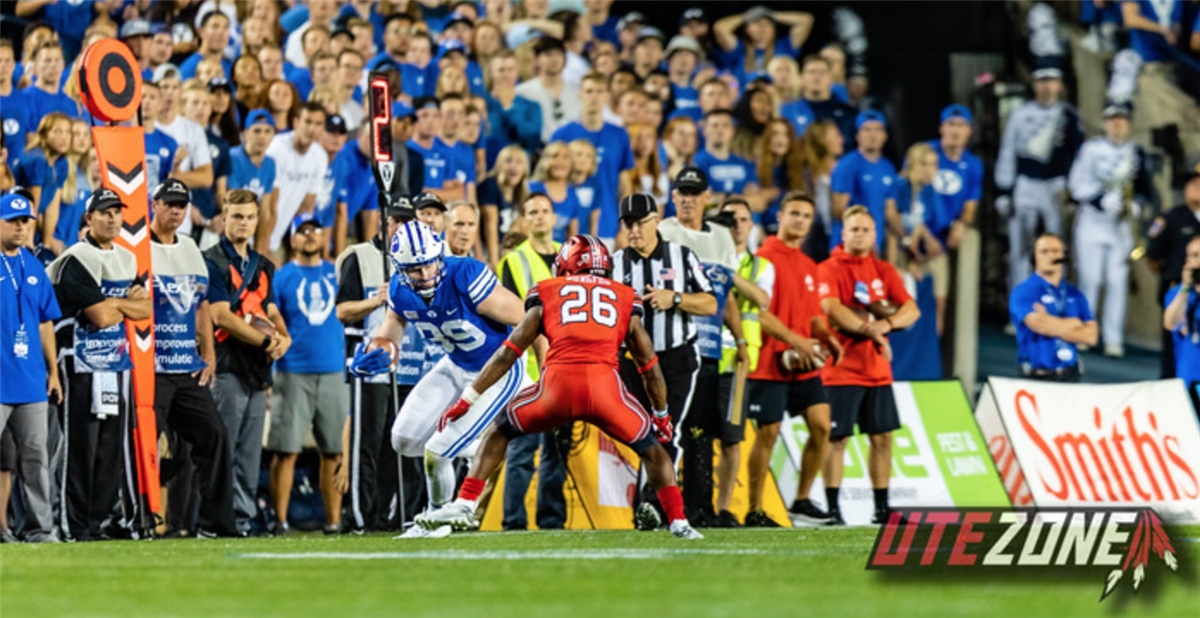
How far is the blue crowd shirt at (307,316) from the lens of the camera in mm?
13711

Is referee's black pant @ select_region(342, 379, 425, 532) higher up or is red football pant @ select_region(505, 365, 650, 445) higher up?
red football pant @ select_region(505, 365, 650, 445)

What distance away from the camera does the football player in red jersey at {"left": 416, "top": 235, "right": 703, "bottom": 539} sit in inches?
416

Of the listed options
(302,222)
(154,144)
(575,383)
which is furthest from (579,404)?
(154,144)

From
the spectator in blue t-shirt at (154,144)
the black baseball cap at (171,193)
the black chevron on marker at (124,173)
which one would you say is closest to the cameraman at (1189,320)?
the black baseball cap at (171,193)

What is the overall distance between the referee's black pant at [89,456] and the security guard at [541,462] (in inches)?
111

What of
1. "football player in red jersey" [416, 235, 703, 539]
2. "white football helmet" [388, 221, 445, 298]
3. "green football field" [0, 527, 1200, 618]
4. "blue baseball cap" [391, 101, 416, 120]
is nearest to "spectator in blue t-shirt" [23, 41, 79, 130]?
"blue baseball cap" [391, 101, 416, 120]

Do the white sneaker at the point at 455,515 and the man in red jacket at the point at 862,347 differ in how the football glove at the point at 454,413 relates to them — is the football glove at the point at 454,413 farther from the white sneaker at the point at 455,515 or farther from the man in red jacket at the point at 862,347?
the man in red jacket at the point at 862,347

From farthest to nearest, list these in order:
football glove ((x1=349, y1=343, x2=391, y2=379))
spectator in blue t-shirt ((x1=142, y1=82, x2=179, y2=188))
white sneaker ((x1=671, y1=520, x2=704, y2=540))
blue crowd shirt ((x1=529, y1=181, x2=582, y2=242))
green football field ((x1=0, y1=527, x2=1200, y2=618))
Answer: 1. blue crowd shirt ((x1=529, y1=181, x2=582, y2=242))
2. spectator in blue t-shirt ((x1=142, y1=82, x2=179, y2=188))
3. football glove ((x1=349, y1=343, x2=391, y2=379))
4. white sneaker ((x1=671, y1=520, x2=704, y2=540))
5. green football field ((x1=0, y1=527, x2=1200, y2=618))

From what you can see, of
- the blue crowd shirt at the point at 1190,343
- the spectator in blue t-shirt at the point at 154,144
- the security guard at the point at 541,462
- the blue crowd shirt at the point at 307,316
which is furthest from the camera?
the blue crowd shirt at the point at 1190,343

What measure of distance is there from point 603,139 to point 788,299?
292 cm

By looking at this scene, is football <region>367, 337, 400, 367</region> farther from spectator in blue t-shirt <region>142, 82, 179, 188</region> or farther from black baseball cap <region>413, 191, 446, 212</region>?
spectator in blue t-shirt <region>142, 82, 179, 188</region>

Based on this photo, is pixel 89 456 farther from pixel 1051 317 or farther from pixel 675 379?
pixel 1051 317

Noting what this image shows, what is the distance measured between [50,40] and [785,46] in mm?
8148

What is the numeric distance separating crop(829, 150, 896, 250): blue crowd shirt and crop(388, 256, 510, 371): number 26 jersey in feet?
20.0
